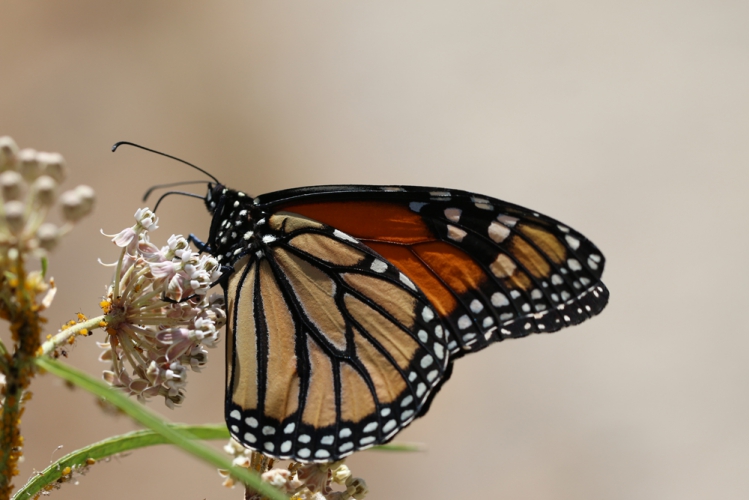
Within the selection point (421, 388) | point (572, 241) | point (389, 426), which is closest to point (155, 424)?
point (389, 426)

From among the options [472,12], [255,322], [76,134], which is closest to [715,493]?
[255,322]

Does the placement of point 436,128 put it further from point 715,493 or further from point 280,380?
point 280,380

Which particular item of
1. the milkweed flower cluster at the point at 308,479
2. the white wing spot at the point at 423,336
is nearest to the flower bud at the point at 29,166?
the milkweed flower cluster at the point at 308,479

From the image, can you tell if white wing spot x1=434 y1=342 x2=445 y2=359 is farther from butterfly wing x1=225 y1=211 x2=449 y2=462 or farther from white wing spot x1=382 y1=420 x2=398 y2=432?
white wing spot x1=382 y1=420 x2=398 y2=432

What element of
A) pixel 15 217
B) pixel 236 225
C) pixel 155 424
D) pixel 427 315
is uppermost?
pixel 236 225

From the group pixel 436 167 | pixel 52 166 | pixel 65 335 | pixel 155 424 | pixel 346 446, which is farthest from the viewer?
pixel 436 167

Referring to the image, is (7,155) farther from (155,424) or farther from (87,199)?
(155,424)

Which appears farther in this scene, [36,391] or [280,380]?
[36,391]
